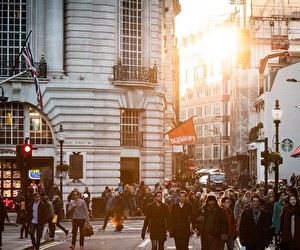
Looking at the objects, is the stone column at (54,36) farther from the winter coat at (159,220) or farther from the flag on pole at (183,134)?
the winter coat at (159,220)

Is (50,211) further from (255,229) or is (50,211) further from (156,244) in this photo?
(255,229)

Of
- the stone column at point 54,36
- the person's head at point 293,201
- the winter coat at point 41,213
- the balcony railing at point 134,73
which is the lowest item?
the winter coat at point 41,213

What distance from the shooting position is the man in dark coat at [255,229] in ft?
69.1

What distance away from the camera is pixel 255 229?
2106cm

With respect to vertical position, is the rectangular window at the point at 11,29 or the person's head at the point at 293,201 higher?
the rectangular window at the point at 11,29

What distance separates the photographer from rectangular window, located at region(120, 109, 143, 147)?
59.1 metres

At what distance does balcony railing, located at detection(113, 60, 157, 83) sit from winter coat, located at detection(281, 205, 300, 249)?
3693 centimetres

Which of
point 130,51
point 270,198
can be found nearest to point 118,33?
point 130,51

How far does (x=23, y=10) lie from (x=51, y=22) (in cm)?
204

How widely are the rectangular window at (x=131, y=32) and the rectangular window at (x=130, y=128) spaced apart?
3.06 meters

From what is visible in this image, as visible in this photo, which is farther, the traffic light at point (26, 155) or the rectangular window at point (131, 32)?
the rectangular window at point (131, 32)

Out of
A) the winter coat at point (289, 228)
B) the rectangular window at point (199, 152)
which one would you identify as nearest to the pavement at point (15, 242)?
the winter coat at point (289, 228)

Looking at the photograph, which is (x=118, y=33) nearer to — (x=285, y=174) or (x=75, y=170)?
(x=75, y=170)

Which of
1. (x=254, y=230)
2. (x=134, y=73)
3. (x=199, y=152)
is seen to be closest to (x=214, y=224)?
(x=254, y=230)
